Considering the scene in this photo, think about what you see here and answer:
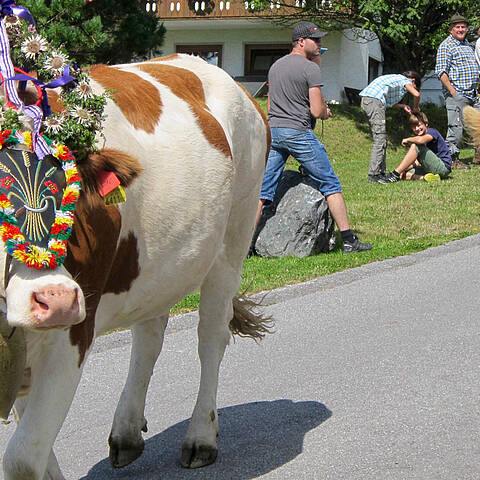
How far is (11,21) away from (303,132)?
19.3 feet

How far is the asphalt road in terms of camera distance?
12.4 feet

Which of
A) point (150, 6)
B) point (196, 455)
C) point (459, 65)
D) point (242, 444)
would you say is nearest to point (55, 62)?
point (196, 455)

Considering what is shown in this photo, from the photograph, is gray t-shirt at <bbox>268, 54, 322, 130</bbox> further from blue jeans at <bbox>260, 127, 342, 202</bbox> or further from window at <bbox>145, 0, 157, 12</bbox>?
window at <bbox>145, 0, 157, 12</bbox>

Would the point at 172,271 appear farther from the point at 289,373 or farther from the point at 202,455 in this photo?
the point at 289,373

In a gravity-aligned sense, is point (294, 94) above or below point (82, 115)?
below

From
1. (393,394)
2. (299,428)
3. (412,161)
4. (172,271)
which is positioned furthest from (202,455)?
(412,161)

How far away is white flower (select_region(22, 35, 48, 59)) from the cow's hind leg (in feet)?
6.01

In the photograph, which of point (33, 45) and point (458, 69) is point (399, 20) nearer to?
point (458, 69)

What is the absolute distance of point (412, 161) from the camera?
13648 millimetres

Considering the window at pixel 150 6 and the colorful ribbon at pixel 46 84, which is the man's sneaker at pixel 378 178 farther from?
the window at pixel 150 6

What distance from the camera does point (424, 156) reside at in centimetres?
1363

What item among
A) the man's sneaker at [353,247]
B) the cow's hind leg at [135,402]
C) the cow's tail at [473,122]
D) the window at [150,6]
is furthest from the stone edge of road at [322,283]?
the window at [150,6]

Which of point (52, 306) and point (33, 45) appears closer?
point (52, 306)

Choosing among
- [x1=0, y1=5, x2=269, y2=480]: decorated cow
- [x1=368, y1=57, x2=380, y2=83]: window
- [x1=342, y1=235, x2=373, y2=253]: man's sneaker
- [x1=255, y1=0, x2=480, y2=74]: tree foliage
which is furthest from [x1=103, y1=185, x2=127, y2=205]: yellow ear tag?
[x1=368, y1=57, x2=380, y2=83]: window
